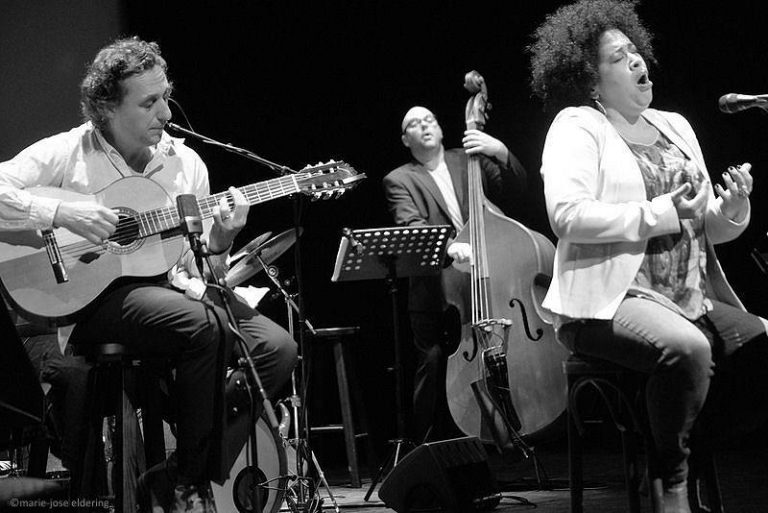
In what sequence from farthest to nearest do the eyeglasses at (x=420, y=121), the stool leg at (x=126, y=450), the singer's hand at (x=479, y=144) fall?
1. the eyeglasses at (x=420, y=121)
2. the singer's hand at (x=479, y=144)
3. the stool leg at (x=126, y=450)

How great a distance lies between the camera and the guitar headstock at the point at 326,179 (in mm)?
3410

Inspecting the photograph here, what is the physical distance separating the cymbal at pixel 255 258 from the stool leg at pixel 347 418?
1046 mm

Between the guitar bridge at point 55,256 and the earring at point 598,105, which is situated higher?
the earring at point 598,105

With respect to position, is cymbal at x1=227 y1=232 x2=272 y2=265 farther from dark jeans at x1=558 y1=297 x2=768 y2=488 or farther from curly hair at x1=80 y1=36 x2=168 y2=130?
dark jeans at x1=558 y1=297 x2=768 y2=488

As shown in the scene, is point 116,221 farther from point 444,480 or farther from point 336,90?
point 336,90

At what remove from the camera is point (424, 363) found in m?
5.14

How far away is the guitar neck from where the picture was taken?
3.10 meters

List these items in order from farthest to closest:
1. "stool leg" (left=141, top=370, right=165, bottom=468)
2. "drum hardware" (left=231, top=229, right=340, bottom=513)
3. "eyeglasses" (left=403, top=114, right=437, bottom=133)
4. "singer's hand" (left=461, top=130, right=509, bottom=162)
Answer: "eyeglasses" (left=403, top=114, right=437, bottom=133)
"singer's hand" (left=461, top=130, right=509, bottom=162)
"drum hardware" (left=231, top=229, right=340, bottom=513)
"stool leg" (left=141, top=370, right=165, bottom=468)

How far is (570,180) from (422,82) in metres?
3.59

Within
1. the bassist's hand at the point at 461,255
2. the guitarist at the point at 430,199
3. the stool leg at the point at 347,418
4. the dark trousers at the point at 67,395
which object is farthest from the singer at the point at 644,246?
the stool leg at the point at 347,418

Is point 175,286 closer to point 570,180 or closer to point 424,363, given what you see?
point 570,180

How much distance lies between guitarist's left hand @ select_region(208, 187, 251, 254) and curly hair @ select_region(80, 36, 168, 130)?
54 centimetres

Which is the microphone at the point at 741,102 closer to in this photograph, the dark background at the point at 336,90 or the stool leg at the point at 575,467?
the stool leg at the point at 575,467

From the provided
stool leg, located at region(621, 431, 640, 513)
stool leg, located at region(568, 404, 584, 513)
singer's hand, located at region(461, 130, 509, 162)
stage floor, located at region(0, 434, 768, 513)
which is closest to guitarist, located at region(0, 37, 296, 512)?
stage floor, located at region(0, 434, 768, 513)
